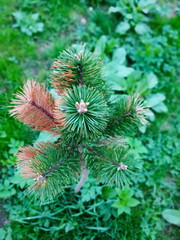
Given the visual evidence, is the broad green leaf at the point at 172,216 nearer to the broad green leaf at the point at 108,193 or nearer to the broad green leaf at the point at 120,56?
the broad green leaf at the point at 108,193

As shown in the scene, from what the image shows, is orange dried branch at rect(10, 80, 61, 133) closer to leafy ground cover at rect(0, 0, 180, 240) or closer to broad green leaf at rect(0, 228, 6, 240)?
leafy ground cover at rect(0, 0, 180, 240)

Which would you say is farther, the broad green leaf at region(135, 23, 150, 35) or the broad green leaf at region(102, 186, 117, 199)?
the broad green leaf at region(135, 23, 150, 35)

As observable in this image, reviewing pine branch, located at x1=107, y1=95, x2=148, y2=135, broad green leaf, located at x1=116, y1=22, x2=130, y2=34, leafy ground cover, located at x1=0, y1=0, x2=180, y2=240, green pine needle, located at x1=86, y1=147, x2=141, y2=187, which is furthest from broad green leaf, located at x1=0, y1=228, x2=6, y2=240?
broad green leaf, located at x1=116, y1=22, x2=130, y2=34

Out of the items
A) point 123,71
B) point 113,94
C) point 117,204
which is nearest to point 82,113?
point 113,94

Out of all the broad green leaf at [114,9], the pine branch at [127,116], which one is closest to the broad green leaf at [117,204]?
the pine branch at [127,116]

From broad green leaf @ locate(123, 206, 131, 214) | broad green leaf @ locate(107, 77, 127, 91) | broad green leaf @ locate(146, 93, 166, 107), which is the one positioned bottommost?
broad green leaf @ locate(123, 206, 131, 214)

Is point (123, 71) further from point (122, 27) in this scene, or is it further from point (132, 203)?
point (132, 203)

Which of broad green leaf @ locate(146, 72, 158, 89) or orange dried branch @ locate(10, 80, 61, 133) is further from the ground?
broad green leaf @ locate(146, 72, 158, 89)
